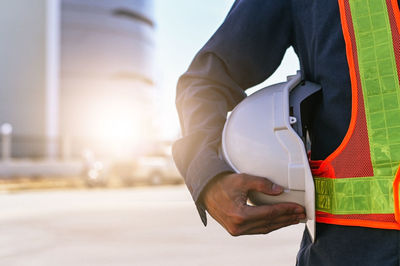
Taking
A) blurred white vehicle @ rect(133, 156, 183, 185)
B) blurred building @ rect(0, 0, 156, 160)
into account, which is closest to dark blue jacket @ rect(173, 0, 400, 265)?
blurred white vehicle @ rect(133, 156, 183, 185)

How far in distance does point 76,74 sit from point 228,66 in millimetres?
34995

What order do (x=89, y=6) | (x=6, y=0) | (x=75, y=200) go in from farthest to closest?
(x=89, y=6) < (x=6, y=0) < (x=75, y=200)

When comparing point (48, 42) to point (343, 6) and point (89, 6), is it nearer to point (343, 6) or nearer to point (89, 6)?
point (89, 6)

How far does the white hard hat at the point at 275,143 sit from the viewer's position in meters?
1.15

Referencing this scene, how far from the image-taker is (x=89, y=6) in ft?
Answer: 115

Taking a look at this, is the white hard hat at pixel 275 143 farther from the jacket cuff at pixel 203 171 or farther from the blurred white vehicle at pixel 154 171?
the blurred white vehicle at pixel 154 171

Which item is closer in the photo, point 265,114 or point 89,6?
point 265,114

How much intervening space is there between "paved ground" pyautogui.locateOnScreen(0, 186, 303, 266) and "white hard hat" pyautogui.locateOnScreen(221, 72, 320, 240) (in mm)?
3835

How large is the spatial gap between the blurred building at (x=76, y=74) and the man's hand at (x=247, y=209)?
70.4 ft

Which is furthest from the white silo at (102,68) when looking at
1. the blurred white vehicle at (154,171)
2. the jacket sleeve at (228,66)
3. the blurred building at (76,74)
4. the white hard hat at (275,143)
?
the white hard hat at (275,143)

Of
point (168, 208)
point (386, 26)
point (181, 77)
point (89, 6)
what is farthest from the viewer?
point (89, 6)

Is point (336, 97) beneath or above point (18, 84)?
beneath

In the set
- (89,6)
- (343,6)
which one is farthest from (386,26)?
(89,6)

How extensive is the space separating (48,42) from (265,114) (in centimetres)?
2894
